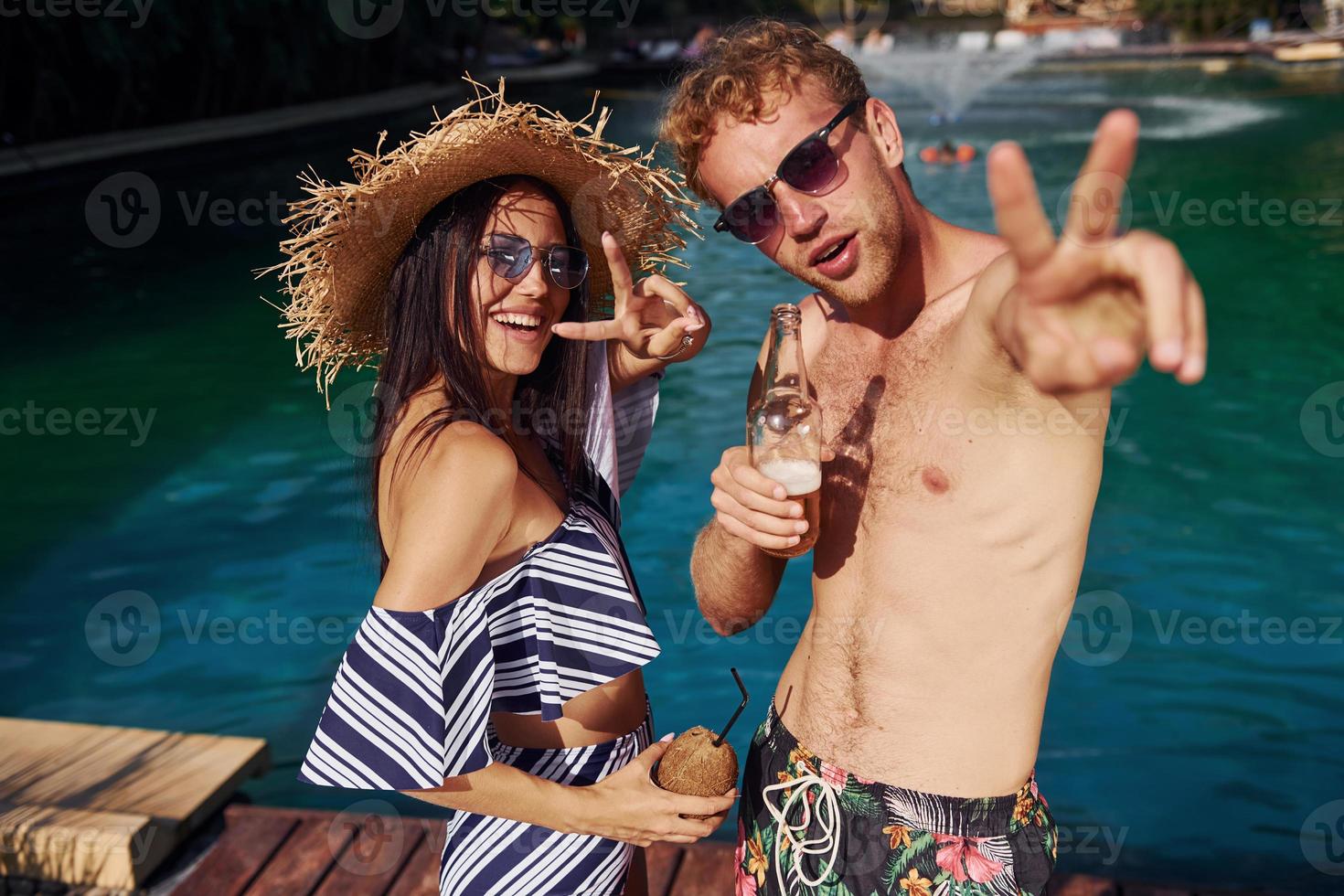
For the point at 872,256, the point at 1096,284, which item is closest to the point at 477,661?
the point at 872,256

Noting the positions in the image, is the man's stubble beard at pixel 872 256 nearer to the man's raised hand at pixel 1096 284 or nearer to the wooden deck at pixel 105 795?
the man's raised hand at pixel 1096 284

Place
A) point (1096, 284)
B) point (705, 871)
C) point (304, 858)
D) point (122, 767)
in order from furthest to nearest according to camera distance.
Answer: point (122, 767), point (304, 858), point (705, 871), point (1096, 284)

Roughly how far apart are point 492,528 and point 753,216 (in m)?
0.77

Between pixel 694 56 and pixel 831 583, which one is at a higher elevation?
pixel 694 56

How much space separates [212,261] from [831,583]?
13.5m

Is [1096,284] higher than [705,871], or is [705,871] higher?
[1096,284]

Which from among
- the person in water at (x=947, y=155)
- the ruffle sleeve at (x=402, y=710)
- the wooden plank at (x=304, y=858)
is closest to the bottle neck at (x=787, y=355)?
the ruffle sleeve at (x=402, y=710)

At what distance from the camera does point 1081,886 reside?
11.2 feet

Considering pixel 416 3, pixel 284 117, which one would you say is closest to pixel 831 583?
pixel 284 117

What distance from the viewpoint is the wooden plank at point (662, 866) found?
11.4 feet

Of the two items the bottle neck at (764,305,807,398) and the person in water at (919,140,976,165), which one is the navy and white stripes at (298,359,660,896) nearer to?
the bottle neck at (764,305,807,398)

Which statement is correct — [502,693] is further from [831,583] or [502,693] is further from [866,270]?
[866,270]

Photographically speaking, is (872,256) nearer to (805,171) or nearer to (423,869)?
(805,171)

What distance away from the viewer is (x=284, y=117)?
2283 cm
